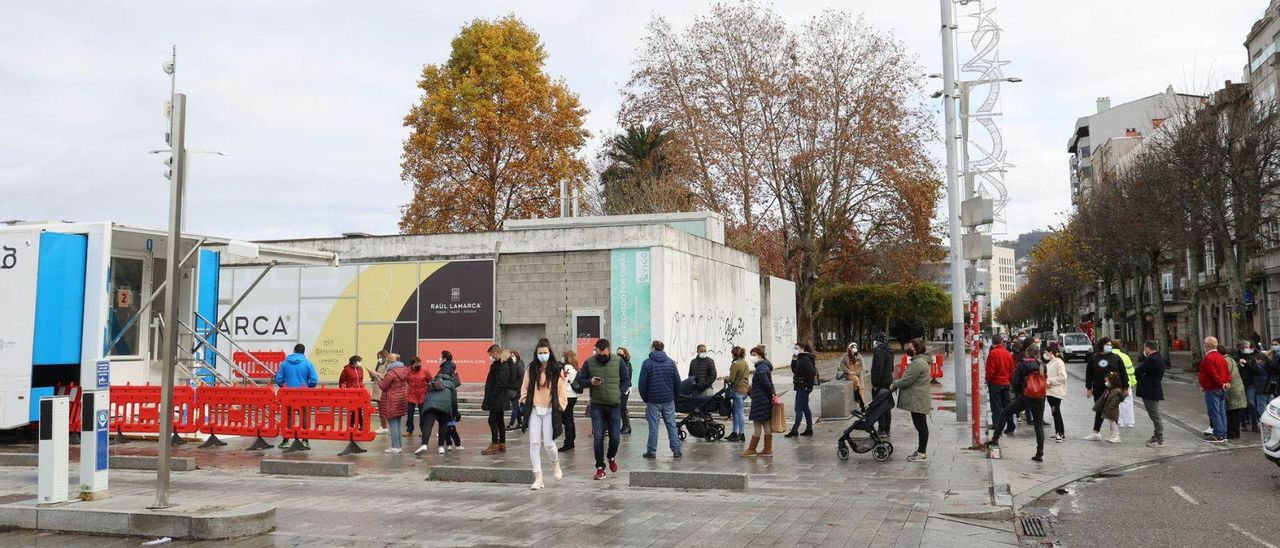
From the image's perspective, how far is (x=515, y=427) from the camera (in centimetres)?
1672

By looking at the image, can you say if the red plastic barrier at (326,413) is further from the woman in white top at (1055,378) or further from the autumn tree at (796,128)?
the autumn tree at (796,128)

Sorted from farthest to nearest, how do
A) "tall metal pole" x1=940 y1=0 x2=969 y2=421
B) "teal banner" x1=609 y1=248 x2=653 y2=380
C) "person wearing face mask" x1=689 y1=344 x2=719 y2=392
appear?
"teal banner" x1=609 y1=248 x2=653 y2=380
"tall metal pole" x1=940 y1=0 x2=969 y2=421
"person wearing face mask" x1=689 y1=344 x2=719 y2=392

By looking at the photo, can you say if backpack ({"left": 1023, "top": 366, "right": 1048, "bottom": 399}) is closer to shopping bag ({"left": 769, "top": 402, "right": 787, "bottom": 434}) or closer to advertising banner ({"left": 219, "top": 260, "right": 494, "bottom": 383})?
shopping bag ({"left": 769, "top": 402, "right": 787, "bottom": 434})

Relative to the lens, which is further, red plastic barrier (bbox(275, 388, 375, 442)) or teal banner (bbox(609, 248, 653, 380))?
teal banner (bbox(609, 248, 653, 380))

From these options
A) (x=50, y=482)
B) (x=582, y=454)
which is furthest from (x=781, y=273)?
(x=50, y=482)

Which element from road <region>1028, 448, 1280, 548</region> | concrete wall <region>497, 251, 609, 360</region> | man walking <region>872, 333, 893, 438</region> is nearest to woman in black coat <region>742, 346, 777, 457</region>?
man walking <region>872, 333, 893, 438</region>

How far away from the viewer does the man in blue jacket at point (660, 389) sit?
41.5 ft

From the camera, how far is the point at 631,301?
79.6 feet

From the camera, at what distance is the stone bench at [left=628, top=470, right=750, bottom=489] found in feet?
32.2

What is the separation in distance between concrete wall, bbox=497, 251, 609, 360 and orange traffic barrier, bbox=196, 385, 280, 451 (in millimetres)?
10892

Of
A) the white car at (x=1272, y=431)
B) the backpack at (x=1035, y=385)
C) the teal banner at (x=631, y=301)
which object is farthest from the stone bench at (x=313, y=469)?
the teal banner at (x=631, y=301)

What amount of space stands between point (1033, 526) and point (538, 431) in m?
5.21

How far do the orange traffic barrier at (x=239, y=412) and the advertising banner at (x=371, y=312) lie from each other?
36.8ft

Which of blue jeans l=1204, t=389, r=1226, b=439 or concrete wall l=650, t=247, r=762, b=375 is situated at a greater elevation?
concrete wall l=650, t=247, r=762, b=375
